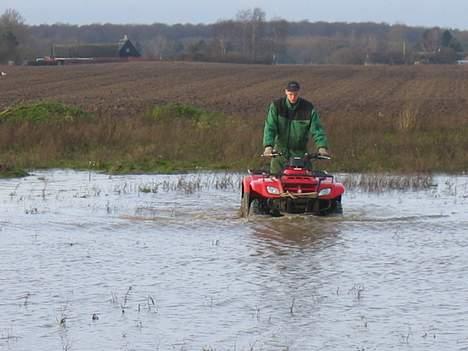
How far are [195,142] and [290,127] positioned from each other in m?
9.45

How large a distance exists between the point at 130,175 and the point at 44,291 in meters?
10.8

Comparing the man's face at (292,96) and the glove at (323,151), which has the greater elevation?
the man's face at (292,96)

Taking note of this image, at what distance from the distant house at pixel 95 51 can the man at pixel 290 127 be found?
113594 millimetres

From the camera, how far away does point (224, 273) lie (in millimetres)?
11414

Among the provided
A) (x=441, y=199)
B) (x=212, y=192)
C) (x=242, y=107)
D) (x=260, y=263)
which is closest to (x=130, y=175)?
(x=212, y=192)

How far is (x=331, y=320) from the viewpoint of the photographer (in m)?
9.28

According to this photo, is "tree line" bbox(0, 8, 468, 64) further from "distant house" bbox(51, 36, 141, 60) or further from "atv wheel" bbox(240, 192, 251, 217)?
"atv wheel" bbox(240, 192, 251, 217)

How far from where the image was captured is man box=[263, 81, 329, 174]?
49.2 ft

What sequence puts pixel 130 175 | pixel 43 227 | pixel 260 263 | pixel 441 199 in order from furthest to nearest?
pixel 130 175
pixel 441 199
pixel 43 227
pixel 260 263

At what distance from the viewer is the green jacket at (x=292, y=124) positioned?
15008mm

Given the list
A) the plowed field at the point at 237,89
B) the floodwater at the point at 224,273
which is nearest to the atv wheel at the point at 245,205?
the floodwater at the point at 224,273

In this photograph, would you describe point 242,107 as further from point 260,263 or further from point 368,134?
point 260,263

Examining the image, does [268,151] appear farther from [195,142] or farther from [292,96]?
[195,142]

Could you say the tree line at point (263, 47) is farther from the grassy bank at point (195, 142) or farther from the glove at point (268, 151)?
the glove at point (268, 151)
